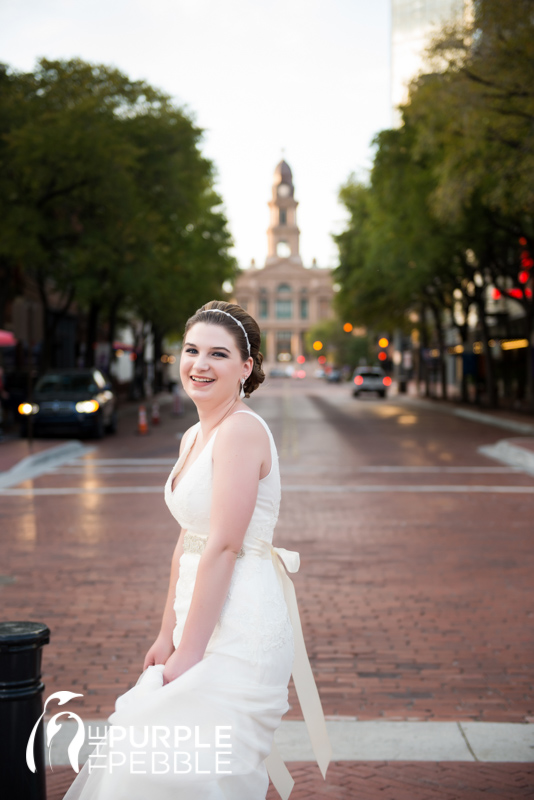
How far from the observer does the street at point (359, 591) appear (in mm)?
4770

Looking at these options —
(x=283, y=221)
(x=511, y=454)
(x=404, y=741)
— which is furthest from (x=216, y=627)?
(x=283, y=221)

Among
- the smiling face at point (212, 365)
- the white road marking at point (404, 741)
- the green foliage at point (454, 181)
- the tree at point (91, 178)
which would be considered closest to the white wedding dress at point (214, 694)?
the smiling face at point (212, 365)

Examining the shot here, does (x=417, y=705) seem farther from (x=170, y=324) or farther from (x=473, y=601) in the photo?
(x=170, y=324)

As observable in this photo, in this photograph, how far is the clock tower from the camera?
585ft

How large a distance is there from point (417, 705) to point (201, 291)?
118 ft

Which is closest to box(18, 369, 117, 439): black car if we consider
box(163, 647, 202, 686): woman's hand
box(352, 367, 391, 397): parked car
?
box(163, 647, 202, 686): woman's hand

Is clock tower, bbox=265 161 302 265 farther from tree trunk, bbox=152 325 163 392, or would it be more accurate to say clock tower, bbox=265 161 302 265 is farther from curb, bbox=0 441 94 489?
curb, bbox=0 441 94 489

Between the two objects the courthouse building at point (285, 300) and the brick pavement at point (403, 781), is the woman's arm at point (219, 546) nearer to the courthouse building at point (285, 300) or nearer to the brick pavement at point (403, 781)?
the brick pavement at point (403, 781)

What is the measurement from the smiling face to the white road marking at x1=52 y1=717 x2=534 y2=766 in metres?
2.29

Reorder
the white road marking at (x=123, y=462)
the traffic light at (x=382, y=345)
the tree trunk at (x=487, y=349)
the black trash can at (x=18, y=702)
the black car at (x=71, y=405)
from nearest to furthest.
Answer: the black trash can at (x=18, y=702) → the white road marking at (x=123, y=462) → the black car at (x=71, y=405) → the tree trunk at (x=487, y=349) → the traffic light at (x=382, y=345)

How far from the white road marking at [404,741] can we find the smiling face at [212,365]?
2291 mm

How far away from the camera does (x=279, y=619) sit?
260cm

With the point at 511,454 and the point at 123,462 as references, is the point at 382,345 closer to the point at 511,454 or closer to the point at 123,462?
the point at 511,454

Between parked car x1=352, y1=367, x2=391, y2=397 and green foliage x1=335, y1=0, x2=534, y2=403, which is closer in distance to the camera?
green foliage x1=335, y1=0, x2=534, y2=403
